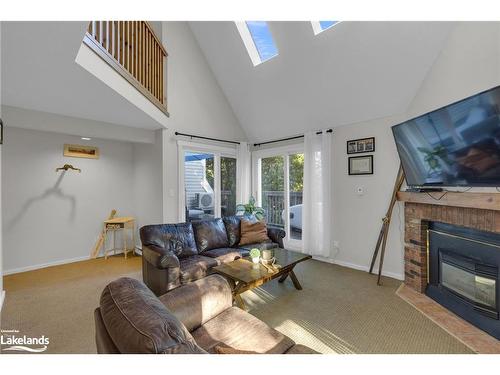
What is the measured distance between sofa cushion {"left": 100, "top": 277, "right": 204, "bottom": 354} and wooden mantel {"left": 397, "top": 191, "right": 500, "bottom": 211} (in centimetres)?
249

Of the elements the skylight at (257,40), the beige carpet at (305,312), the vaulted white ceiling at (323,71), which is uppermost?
the skylight at (257,40)

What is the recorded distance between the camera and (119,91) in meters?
2.65

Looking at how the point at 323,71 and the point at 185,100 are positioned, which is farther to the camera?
the point at 185,100

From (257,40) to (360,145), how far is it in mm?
2329

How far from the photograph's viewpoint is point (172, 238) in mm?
3064

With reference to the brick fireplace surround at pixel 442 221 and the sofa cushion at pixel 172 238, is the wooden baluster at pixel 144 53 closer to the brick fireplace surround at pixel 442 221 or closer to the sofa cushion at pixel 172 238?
the sofa cushion at pixel 172 238

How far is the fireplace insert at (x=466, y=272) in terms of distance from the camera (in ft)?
6.93

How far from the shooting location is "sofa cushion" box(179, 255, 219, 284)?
265 cm

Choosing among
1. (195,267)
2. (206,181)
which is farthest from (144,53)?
(195,267)

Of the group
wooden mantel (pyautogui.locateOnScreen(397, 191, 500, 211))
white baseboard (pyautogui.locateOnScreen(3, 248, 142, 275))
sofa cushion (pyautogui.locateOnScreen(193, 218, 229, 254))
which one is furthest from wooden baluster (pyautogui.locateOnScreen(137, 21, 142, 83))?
wooden mantel (pyautogui.locateOnScreen(397, 191, 500, 211))

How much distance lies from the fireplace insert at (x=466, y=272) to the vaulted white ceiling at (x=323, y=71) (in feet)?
5.73

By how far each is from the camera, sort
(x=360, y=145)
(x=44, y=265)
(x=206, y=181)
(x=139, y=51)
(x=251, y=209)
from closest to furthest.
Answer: (x=139, y=51) < (x=360, y=145) < (x=44, y=265) < (x=251, y=209) < (x=206, y=181)

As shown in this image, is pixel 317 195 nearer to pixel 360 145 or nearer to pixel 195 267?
pixel 360 145

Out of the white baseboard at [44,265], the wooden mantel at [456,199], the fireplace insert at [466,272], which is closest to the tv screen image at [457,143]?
the wooden mantel at [456,199]
